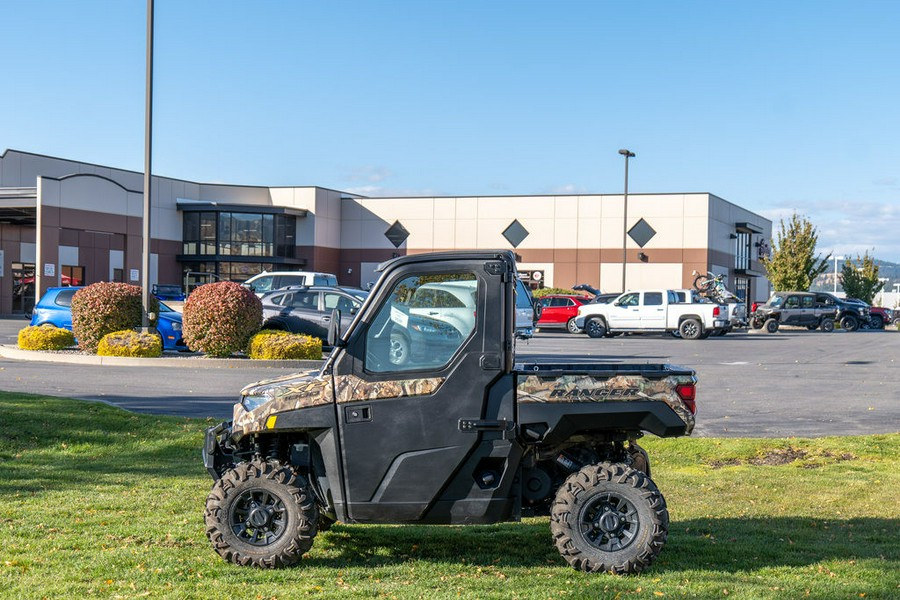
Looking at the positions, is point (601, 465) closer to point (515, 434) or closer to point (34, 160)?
point (515, 434)

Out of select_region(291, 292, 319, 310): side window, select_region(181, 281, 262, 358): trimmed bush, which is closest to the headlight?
select_region(181, 281, 262, 358): trimmed bush

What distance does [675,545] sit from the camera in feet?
22.7

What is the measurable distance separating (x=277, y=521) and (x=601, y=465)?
207cm

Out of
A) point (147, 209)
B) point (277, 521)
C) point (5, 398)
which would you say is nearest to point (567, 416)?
point (277, 521)

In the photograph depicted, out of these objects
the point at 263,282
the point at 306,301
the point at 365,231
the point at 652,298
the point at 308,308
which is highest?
the point at 365,231

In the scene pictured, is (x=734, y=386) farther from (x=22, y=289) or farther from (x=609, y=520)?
(x=22, y=289)

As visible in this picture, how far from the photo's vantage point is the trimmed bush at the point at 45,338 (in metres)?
23.2

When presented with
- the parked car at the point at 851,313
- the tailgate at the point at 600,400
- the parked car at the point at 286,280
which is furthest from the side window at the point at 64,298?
the parked car at the point at 851,313

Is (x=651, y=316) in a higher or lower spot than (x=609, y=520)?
higher

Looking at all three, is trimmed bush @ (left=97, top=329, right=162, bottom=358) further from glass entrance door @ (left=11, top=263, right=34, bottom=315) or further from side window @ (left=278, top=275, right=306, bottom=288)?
glass entrance door @ (left=11, top=263, right=34, bottom=315)

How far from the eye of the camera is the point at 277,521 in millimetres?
6266

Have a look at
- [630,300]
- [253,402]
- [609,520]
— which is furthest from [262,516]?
[630,300]

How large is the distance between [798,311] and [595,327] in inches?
470

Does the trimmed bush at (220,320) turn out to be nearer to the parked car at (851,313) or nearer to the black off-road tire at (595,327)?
the black off-road tire at (595,327)
